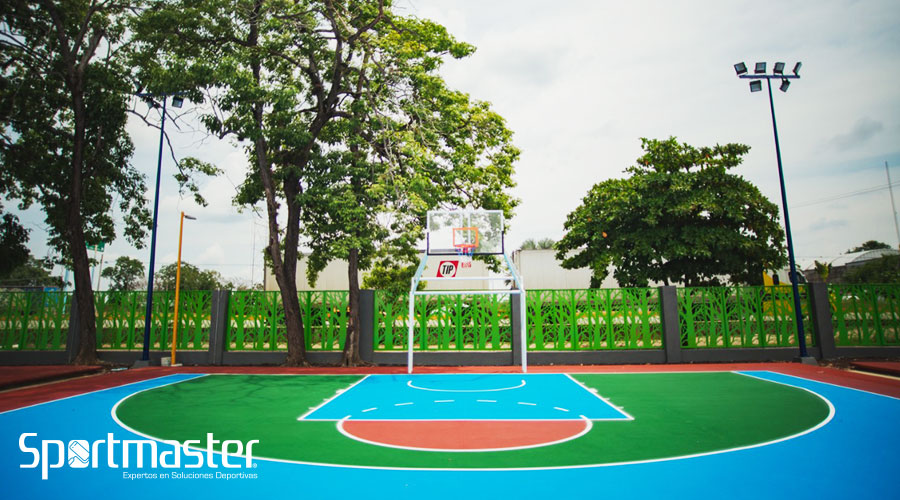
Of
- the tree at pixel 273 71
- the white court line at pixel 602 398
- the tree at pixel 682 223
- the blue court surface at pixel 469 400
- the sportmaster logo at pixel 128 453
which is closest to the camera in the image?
the sportmaster logo at pixel 128 453

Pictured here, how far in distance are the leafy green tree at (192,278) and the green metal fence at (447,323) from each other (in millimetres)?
62684

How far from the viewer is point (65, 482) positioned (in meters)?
4.52

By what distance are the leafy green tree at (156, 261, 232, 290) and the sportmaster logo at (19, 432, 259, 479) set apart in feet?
229

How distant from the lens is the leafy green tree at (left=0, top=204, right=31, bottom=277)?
627 inches

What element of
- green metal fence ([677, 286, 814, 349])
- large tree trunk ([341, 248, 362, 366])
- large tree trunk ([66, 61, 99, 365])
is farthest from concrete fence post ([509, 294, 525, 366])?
large tree trunk ([66, 61, 99, 365])

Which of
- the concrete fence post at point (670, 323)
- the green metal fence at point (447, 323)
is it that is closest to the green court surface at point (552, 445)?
the concrete fence post at point (670, 323)

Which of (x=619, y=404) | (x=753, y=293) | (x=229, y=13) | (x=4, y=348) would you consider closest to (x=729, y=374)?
(x=753, y=293)

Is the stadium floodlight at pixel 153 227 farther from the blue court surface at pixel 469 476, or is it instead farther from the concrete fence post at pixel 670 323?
the concrete fence post at pixel 670 323

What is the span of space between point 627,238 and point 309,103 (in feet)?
41.3

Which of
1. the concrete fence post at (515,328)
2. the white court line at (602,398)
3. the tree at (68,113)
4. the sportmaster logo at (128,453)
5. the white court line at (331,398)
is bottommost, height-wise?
the white court line at (602,398)

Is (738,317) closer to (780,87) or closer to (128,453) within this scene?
(780,87)

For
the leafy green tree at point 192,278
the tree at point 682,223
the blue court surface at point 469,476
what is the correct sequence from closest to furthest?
the blue court surface at point 469,476
the tree at point 682,223
the leafy green tree at point 192,278

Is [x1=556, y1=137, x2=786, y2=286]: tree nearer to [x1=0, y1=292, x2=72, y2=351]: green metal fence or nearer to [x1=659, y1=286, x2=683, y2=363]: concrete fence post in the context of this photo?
[x1=659, y1=286, x2=683, y2=363]: concrete fence post

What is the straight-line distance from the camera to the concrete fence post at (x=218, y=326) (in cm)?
1493
